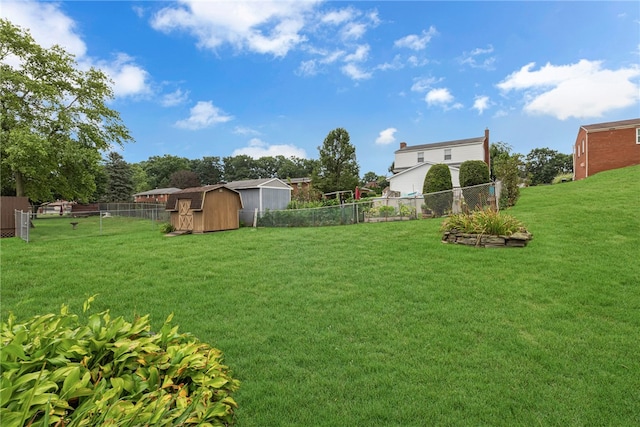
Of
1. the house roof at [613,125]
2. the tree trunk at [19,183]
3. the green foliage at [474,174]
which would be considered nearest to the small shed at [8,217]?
the tree trunk at [19,183]

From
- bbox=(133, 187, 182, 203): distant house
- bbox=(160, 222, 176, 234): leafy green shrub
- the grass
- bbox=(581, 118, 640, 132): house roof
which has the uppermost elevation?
bbox=(581, 118, 640, 132): house roof

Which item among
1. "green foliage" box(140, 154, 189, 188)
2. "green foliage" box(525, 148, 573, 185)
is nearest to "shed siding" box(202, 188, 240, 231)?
"green foliage" box(525, 148, 573, 185)

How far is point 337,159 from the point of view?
82.3 ft

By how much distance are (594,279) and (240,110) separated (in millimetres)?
14462

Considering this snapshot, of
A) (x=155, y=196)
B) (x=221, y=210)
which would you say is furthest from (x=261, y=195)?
(x=155, y=196)

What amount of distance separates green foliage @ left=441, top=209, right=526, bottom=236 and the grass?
64 centimetres

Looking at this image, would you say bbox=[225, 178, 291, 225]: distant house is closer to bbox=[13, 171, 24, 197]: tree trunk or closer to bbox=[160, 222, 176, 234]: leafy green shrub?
bbox=[160, 222, 176, 234]: leafy green shrub

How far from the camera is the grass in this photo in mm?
2525

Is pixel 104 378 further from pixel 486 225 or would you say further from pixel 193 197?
pixel 193 197

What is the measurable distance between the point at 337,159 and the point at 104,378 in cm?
2436

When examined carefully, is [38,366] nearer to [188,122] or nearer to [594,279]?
[594,279]

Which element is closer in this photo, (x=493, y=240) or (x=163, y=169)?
(x=493, y=240)

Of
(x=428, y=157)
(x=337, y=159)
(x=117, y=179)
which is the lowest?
(x=337, y=159)

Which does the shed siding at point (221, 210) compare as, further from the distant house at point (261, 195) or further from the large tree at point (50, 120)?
the large tree at point (50, 120)
